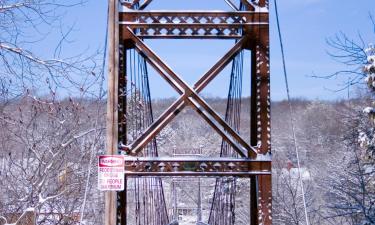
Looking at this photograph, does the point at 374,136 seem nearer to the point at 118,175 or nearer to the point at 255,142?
the point at 255,142

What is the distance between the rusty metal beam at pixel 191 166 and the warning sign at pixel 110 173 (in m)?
0.62

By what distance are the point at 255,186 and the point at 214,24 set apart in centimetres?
169

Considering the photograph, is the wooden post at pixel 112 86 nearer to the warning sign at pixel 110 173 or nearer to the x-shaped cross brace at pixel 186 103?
the warning sign at pixel 110 173

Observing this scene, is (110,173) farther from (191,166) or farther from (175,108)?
(175,108)

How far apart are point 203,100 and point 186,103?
0.57 ft

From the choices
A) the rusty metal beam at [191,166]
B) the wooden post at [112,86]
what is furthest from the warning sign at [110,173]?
the rusty metal beam at [191,166]

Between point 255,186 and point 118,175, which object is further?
point 255,186

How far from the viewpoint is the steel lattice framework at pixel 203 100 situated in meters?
6.02

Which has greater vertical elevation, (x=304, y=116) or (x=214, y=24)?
(x=304, y=116)

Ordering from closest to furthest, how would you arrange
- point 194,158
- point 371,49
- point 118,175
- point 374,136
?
1. point 118,175
2. point 194,158
3. point 371,49
4. point 374,136

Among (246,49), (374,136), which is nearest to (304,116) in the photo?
(374,136)

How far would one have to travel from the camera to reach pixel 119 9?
20.6ft

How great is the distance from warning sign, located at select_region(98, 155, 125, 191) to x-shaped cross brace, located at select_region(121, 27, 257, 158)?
0.70 m

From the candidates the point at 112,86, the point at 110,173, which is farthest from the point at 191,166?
the point at 112,86
